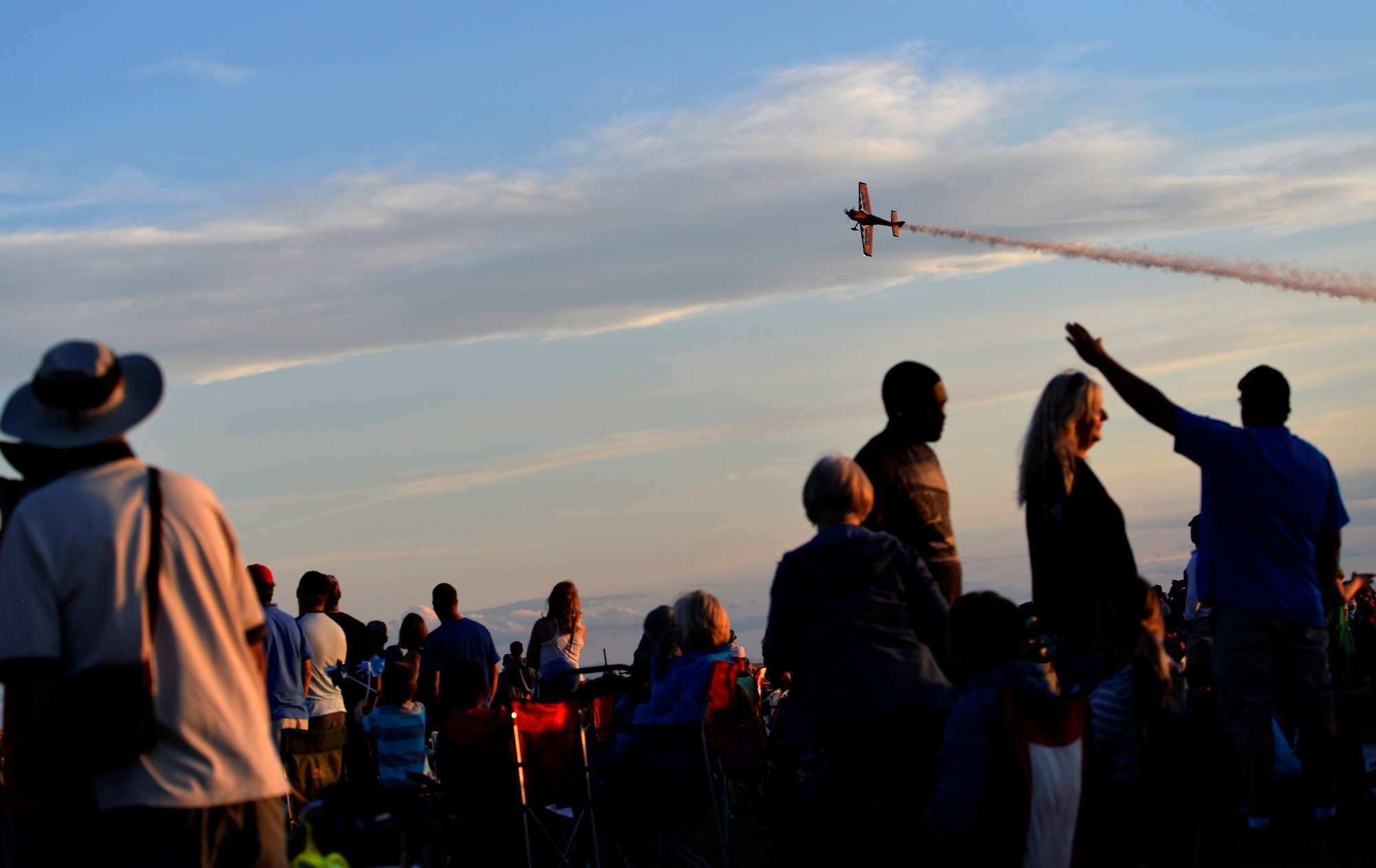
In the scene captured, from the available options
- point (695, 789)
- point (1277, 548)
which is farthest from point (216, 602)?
point (1277, 548)

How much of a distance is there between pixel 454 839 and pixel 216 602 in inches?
124

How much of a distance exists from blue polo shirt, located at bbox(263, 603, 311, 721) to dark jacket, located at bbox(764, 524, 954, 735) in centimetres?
344

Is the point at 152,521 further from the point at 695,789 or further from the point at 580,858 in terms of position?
the point at 580,858

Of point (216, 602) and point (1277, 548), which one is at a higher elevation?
point (216, 602)

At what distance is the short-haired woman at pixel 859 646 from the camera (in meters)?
4.30

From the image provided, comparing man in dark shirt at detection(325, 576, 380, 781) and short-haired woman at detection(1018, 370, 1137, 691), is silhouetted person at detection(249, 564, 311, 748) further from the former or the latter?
short-haired woman at detection(1018, 370, 1137, 691)

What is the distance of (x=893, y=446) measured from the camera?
16.7 feet

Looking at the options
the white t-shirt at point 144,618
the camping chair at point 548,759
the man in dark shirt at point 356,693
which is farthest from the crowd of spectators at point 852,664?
the man in dark shirt at point 356,693

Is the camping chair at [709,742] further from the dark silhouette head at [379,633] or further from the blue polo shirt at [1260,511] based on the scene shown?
the dark silhouette head at [379,633]

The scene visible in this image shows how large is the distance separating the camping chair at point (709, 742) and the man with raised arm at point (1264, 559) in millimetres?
2120

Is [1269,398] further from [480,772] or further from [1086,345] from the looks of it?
[480,772]

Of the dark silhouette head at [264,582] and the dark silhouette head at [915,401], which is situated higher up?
the dark silhouette head at [915,401]

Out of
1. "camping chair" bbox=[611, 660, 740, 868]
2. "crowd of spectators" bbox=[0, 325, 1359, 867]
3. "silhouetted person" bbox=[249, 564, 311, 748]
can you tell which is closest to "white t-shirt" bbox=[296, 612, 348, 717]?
"crowd of spectators" bbox=[0, 325, 1359, 867]

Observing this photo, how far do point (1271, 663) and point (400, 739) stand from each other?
13.6 ft
